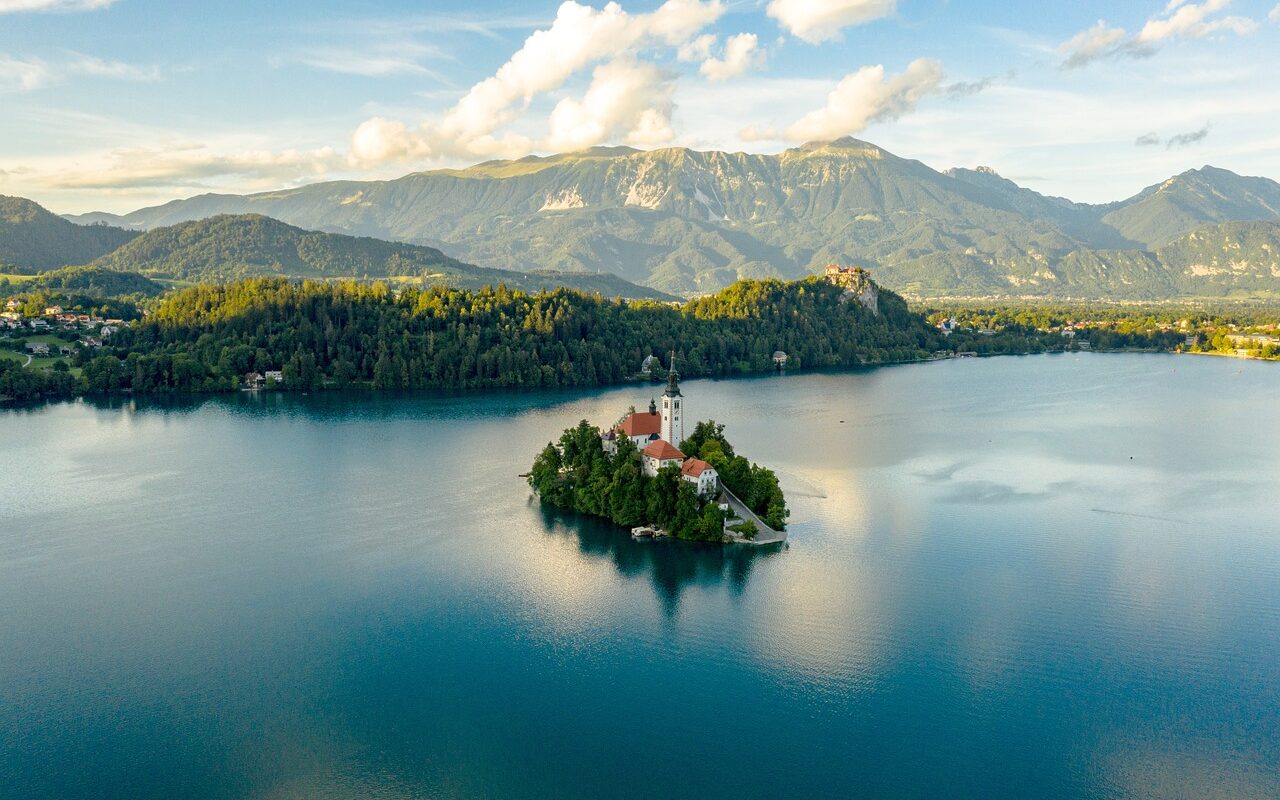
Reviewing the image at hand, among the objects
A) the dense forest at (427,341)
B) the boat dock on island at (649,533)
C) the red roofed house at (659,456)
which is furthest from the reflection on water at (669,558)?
the dense forest at (427,341)

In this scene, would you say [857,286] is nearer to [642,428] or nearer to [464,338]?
[464,338]

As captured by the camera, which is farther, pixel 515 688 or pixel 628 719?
pixel 515 688

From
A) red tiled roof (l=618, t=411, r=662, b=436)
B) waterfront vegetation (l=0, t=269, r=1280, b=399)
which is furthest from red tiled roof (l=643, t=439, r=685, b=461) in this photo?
waterfront vegetation (l=0, t=269, r=1280, b=399)

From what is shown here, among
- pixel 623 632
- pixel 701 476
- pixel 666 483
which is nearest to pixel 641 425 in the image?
pixel 666 483

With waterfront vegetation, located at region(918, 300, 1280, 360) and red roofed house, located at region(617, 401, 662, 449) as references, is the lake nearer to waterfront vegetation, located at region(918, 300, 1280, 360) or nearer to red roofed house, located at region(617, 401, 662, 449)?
red roofed house, located at region(617, 401, 662, 449)

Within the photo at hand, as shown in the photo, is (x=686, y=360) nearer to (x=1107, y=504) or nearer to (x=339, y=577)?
(x=1107, y=504)

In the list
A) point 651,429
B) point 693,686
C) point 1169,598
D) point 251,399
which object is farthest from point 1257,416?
point 251,399
